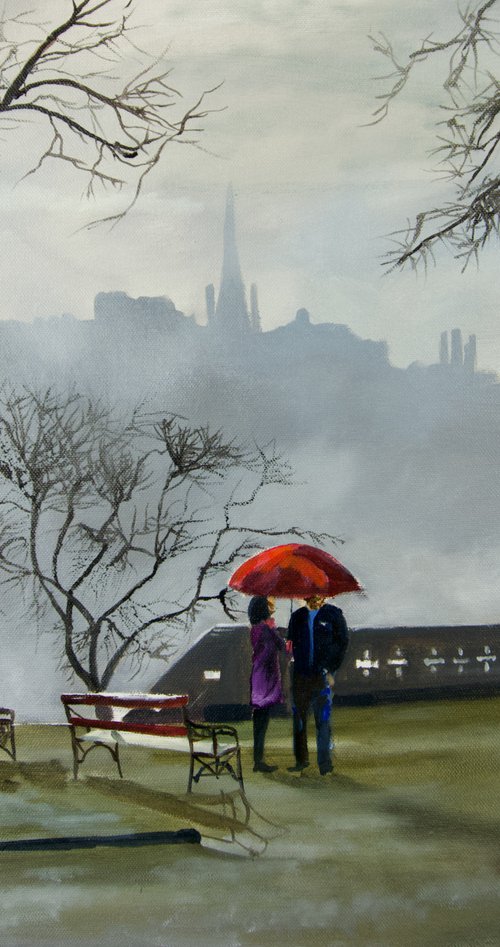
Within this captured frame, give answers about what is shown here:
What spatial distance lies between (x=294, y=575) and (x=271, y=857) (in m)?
3.91

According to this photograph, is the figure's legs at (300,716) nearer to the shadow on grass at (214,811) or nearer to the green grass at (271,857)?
the green grass at (271,857)

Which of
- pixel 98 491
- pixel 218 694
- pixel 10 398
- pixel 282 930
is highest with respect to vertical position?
pixel 10 398

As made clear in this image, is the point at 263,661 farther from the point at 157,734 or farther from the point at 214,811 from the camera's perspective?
the point at 214,811

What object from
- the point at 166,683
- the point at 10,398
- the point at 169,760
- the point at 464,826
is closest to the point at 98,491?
the point at 10,398

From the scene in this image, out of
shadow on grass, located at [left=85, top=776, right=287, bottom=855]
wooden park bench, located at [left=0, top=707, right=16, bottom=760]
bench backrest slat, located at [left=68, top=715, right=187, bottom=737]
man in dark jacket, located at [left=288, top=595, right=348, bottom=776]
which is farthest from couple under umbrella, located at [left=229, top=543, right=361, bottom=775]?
wooden park bench, located at [left=0, top=707, right=16, bottom=760]

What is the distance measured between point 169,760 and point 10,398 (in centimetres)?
1034

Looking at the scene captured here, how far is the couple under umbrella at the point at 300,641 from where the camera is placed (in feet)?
38.3

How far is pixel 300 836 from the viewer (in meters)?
8.97

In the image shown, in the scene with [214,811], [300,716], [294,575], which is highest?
[294,575]

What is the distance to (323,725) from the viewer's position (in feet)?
38.2

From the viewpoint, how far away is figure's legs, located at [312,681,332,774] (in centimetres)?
1166

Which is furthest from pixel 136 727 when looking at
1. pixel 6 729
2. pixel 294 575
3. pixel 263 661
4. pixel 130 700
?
pixel 6 729

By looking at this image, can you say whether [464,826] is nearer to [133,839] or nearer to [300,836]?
[300,836]

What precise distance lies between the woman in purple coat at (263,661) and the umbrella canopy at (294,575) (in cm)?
16
